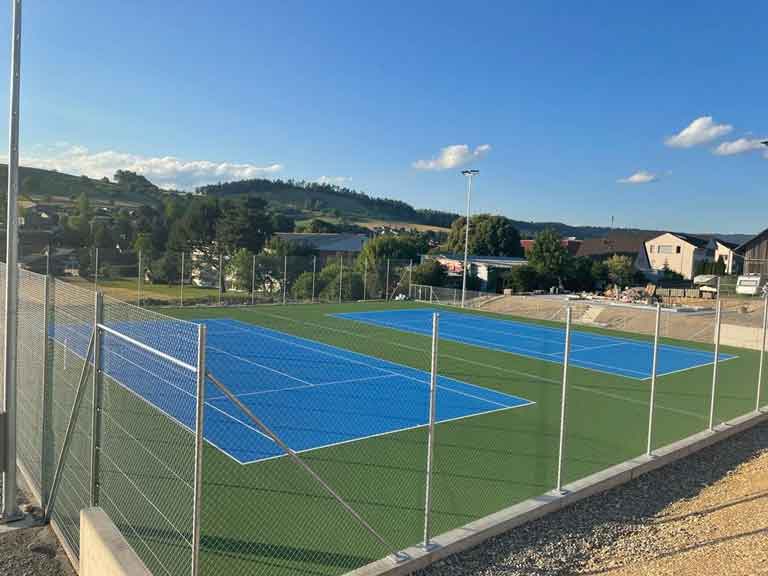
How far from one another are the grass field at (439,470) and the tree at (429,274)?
3008 centimetres

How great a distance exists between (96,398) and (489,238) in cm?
8629

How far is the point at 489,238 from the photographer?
8981cm

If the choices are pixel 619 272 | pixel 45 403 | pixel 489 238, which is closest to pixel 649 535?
pixel 45 403

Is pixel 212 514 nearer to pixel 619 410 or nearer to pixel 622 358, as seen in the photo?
pixel 619 410

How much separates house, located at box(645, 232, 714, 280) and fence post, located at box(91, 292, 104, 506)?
8277 centimetres

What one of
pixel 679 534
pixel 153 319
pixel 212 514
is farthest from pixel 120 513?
pixel 679 534

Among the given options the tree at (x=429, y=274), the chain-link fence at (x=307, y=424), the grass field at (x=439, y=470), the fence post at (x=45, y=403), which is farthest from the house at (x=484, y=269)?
the fence post at (x=45, y=403)

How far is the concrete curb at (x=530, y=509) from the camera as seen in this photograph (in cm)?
591

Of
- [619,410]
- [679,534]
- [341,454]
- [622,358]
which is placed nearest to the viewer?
[679,534]

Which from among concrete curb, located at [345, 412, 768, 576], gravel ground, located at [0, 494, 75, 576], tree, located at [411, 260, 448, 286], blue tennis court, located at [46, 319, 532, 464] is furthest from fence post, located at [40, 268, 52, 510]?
tree, located at [411, 260, 448, 286]

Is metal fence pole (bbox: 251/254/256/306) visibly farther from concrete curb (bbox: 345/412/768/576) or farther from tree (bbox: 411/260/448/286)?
concrete curb (bbox: 345/412/768/576)

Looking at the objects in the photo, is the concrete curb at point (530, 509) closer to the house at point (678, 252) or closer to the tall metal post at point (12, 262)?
the tall metal post at point (12, 262)

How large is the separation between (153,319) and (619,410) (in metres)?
11.4

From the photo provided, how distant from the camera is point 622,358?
2130 cm
